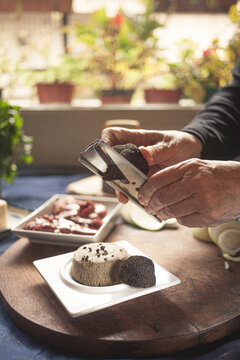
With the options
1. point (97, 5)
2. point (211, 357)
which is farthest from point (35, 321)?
point (97, 5)

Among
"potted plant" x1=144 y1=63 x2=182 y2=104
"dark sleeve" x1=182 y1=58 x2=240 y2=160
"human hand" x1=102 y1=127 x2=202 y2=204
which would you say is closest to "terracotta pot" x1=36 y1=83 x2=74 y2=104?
"potted plant" x1=144 y1=63 x2=182 y2=104

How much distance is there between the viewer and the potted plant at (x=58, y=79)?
2.43m

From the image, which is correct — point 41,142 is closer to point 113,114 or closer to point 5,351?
point 113,114

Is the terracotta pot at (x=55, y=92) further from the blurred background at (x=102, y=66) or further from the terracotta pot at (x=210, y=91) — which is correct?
the terracotta pot at (x=210, y=91)

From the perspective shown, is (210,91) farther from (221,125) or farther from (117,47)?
(221,125)

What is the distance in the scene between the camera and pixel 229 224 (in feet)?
3.68

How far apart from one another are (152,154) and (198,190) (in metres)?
0.27

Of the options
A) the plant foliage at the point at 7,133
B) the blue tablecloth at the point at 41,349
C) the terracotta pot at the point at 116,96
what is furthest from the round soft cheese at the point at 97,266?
the terracotta pot at the point at 116,96

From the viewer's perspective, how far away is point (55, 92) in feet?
8.10

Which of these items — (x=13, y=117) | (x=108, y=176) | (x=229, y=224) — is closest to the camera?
(x=108, y=176)

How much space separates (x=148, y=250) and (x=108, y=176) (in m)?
0.34

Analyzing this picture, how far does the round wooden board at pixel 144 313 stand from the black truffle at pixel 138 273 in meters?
0.05

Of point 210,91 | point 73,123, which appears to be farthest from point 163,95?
point 73,123

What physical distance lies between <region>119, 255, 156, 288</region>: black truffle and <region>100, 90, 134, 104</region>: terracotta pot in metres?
1.76
